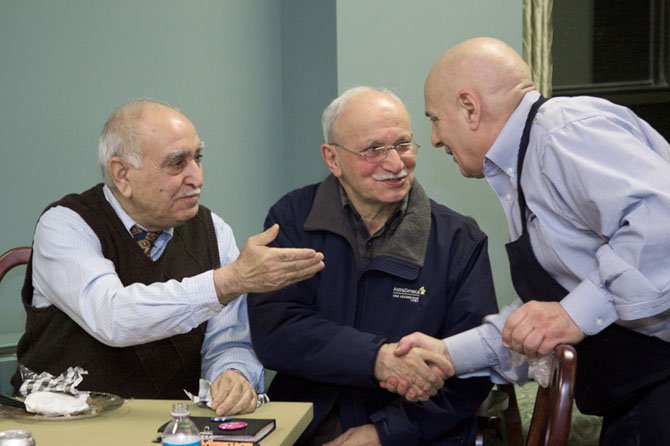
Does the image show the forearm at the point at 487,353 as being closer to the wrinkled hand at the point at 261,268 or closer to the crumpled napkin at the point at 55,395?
the wrinkled hand at the point at 261,268

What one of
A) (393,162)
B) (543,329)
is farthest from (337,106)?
(543,329)

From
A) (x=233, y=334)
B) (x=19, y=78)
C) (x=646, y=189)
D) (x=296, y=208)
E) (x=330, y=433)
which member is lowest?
(x=330, y=433)

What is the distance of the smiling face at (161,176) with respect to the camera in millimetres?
2875

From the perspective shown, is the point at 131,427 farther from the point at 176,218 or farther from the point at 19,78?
the point at 19,78

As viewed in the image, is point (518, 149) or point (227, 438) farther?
point (518, 149)

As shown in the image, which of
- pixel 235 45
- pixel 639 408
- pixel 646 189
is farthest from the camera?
pixel 235 45

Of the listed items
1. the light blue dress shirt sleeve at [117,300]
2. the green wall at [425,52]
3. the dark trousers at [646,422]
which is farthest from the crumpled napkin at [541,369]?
the green wall at [425,52]

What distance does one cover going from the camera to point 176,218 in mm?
2914

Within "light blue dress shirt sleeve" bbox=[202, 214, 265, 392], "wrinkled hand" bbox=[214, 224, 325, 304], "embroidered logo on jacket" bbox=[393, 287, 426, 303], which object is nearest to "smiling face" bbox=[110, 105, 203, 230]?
"light blue dress shirt sleeve" bbox=[202, 214, 265, 392]

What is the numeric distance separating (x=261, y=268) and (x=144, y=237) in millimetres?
619

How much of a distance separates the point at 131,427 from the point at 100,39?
184 cm

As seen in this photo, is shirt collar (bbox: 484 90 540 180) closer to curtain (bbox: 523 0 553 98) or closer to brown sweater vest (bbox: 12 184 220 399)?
brown sweater vest (bbox: 12 184 220 399)

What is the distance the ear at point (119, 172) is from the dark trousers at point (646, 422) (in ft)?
5.21

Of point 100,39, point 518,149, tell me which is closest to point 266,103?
point 100,39
